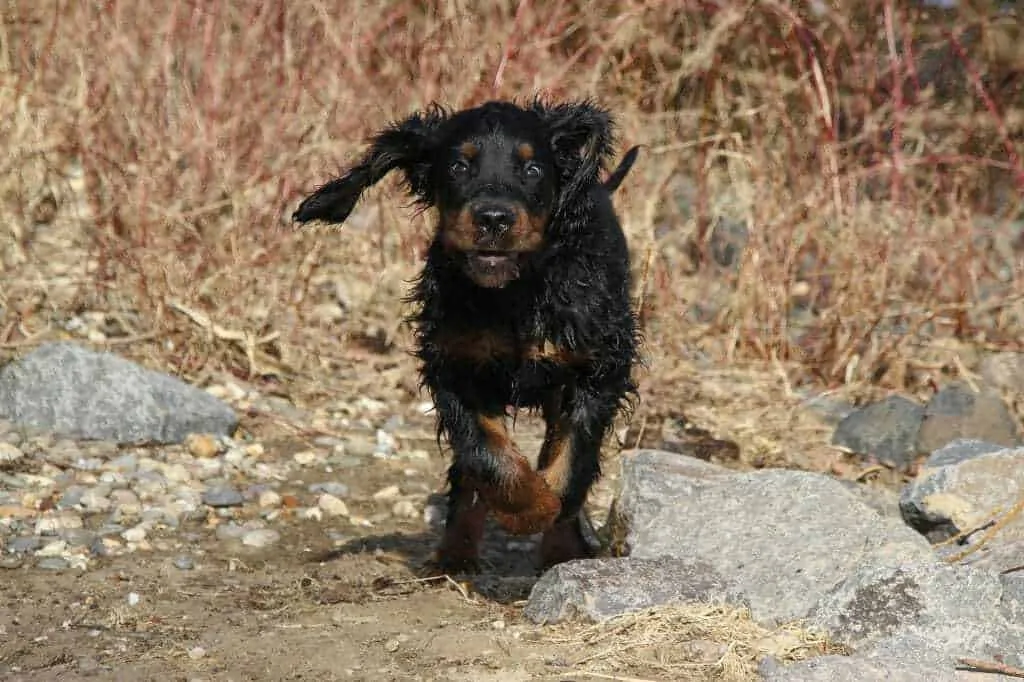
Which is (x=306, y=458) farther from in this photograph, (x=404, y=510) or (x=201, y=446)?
(x=404, y=510)

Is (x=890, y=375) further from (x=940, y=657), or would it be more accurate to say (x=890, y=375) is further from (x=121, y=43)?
(x=121, y=43)

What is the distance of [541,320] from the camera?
13.4ft

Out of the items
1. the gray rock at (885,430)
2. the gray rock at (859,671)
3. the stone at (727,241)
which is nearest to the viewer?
the gray rock at (859,671)

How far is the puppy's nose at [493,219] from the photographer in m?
3.78

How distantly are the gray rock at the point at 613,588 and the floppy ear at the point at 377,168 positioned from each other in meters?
1.36

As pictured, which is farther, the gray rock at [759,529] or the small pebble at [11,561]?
the small pebble at [11,561]

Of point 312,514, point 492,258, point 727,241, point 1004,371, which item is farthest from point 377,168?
point 727,241

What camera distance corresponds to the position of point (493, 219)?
3.79 meters

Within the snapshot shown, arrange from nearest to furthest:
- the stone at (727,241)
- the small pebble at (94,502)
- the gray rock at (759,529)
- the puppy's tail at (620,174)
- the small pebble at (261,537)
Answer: the gray rock at (759,529) → the small pebble at (261,537) → the small pebble at (94,502) → the puppy's tail at (620,174) → the stone at (727,241)

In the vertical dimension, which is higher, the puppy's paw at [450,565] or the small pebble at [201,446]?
the small pebble at [201,446]

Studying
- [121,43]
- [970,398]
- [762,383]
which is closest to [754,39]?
[762,383]

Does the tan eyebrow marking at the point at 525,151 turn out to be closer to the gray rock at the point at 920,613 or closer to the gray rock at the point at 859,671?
the gray rock at the point at 920,613

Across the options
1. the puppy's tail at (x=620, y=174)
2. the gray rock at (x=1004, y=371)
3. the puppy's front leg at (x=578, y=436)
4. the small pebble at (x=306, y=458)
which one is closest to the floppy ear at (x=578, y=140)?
the puppy's front leg at (x=578, y=436)

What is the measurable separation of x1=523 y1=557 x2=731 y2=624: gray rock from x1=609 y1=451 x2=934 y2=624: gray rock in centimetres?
14
